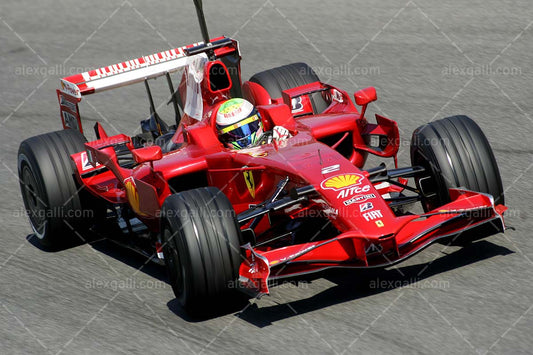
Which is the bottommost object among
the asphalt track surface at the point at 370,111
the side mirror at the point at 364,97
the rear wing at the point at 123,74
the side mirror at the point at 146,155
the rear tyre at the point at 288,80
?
the asphalt track surface at the point at 370,111

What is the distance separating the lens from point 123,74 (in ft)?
30.6

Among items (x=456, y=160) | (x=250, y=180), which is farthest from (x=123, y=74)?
(x=456, y=160)

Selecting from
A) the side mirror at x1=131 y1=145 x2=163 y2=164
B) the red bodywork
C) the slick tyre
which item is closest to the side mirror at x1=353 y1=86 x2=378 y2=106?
the red bodywork

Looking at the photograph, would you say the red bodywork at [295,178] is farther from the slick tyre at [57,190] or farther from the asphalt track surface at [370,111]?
the asphalt track surface at [370,111]

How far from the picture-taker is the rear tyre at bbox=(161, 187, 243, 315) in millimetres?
6562

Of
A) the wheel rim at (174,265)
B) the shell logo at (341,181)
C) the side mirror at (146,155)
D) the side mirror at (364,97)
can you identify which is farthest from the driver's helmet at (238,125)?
the wheel rim at (174,265)

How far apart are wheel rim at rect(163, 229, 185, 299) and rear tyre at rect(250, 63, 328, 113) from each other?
3.25m

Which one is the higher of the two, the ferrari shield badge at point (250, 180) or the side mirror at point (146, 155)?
the side mirror at point (146, 155)

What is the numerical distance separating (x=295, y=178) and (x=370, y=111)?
499 centimetres

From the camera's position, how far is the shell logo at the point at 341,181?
6.91 meters

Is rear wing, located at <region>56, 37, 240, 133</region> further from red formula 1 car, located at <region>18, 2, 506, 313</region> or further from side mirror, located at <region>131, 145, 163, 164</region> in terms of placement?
side mirror, located at <region>131, 145, 163, 164</region>

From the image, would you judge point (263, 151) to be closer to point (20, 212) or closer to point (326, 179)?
point (326, 179)

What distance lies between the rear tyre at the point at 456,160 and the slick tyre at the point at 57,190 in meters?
3.15

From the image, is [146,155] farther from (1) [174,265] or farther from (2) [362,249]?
(2) [362,249]
